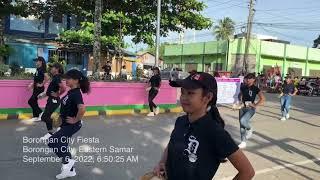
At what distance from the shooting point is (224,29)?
7625 centimetres

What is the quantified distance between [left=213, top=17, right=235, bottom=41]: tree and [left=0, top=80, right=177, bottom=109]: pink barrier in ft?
200

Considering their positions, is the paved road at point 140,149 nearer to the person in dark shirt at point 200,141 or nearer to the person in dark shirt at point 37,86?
the person in dark shirt at point 37,86

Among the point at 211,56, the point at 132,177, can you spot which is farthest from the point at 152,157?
the point at 211,56

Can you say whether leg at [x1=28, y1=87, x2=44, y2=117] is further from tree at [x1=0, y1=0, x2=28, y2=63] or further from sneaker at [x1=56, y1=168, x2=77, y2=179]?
tree at [x1=0, y1=0, x2=28, y2=63]

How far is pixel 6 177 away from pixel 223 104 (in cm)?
1438

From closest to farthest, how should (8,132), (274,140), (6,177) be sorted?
(6,177) → (8,132) → (274,140)

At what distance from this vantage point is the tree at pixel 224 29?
76.5m

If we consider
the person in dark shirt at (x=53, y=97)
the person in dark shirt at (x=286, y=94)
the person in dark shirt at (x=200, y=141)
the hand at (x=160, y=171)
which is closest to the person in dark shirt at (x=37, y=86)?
the person in dark shirt at (x=53, y=97)

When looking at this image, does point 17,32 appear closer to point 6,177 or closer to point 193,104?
point 6,177

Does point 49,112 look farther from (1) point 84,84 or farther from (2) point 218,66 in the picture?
(2) point 218,66

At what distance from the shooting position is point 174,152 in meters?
3.26

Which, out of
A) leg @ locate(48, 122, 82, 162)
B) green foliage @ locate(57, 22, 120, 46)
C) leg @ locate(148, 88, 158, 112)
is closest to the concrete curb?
leg @ locate(148, 88, 158, 112)

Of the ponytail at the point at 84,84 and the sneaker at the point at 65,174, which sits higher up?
the ponytail at the point at 84,84

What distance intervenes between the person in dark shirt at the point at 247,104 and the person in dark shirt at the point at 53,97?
12.5 ft
